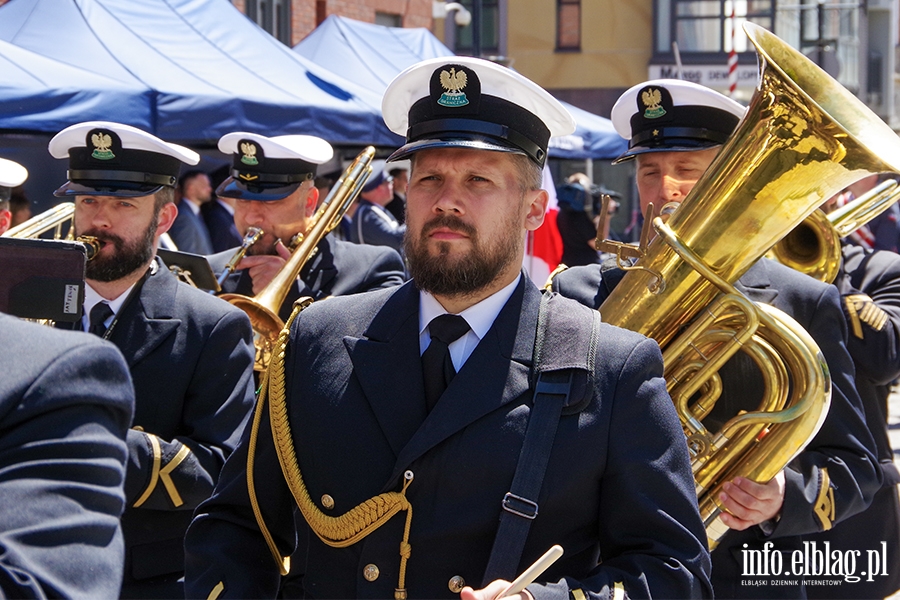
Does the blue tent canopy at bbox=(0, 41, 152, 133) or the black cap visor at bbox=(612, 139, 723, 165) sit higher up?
the blue tent canopy at bbox=(0, 41, 152, 133)

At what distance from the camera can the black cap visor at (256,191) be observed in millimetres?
4914

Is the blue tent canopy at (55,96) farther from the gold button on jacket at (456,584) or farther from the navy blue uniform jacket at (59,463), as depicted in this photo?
the navy blue uniform jacket at (59,463)

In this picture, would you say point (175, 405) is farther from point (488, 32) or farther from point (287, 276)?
point (488, 32)

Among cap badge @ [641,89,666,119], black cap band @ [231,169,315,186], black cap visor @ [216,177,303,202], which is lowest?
black cap visor @ [216,177,303,202]

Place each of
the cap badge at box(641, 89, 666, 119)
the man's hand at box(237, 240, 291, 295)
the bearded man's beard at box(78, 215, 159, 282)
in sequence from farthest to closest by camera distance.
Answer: the man's hand at box(237, 240, 291, 295)
the bearded man's beard at box(78, 215, 159, 282)
the cap badge at box(641, 89, 666, 119)

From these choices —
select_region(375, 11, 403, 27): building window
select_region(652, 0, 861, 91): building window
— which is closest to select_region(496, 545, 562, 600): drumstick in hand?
select_region(375, 11, 403, 27): building window

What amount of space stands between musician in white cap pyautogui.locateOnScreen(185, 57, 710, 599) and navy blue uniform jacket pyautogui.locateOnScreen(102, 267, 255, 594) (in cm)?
85

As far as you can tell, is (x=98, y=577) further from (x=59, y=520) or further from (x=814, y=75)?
(x=814, y=75)

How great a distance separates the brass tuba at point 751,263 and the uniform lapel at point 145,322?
1.43 metres

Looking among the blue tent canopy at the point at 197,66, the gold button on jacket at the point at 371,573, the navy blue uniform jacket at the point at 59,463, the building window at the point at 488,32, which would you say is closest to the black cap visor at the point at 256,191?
the blue tent canopy at the point at 197,66

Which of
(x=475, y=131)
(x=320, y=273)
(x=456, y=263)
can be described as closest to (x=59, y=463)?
(x=456, y=263)

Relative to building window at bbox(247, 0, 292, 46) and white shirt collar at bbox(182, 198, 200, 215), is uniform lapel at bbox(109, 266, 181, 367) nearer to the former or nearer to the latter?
white shirt collar at bbox(182, 198, 200, 215)

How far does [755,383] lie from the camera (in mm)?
3096

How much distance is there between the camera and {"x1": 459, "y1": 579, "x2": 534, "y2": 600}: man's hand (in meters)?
1.99
